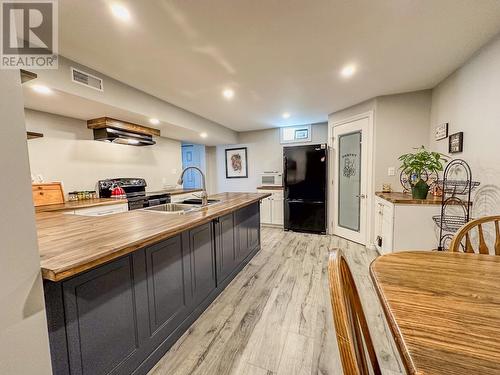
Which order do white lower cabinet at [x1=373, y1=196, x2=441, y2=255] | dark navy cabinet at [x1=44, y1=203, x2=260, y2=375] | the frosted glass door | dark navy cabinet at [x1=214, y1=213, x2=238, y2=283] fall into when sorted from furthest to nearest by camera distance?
the frosted glass door, white lower cabinet at [x1=373, y1=196, x2=441, y2=255], dark navy cabinet at [x1=214, y1=213, x2=238, y2=283], dark navy cabinet at [x1=44, y1=203, x2=260, y2=375]

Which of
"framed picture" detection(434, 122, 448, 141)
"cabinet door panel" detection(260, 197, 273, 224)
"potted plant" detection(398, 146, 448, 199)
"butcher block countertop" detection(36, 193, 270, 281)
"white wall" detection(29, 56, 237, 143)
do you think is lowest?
"cabinet door panel" detection(260, 197, 273, 224)

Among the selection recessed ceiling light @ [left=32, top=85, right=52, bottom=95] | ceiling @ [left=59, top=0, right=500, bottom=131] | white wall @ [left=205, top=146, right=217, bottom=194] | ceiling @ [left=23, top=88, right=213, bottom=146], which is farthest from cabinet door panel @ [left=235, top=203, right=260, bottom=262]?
white wall @ [left=205, top=146, right=217, bottom=194]

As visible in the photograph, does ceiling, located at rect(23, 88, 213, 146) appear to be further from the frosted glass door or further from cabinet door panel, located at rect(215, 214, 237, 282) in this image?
the frosted glass door

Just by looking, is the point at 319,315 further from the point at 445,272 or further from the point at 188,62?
the point at 188,62

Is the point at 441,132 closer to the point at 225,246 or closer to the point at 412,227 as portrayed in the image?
the point at 412,227

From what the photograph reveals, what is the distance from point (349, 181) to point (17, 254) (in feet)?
13.5

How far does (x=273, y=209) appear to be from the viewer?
16.3ft

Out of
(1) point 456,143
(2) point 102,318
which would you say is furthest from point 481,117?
(2) point 102,318

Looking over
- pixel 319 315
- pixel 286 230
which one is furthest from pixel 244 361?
pixel 286 230

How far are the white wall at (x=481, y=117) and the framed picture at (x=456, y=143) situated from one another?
0.15ft

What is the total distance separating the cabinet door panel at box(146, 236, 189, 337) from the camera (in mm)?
1455

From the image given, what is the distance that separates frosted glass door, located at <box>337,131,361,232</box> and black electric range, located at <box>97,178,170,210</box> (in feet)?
10.5

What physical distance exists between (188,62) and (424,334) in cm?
254

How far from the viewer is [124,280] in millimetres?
1269
